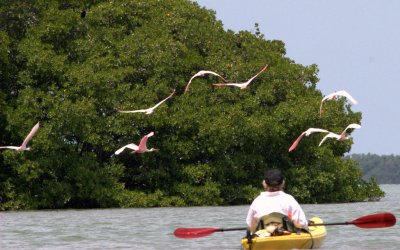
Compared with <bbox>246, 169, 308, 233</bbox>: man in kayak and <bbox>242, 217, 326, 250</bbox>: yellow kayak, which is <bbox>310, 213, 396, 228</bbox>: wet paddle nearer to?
<bbox>242, 217, 326, 250</bbox>: yellow kayak

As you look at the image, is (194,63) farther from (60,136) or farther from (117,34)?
(60,136)

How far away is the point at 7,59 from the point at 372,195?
1814cm

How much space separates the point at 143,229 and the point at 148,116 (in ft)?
50.5

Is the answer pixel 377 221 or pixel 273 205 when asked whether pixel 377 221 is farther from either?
pixel 273 205

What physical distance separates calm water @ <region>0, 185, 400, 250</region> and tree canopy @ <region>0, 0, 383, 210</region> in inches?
108

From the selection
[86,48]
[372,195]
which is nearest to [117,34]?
[86,48]

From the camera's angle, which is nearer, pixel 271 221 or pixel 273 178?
pixel 273 178

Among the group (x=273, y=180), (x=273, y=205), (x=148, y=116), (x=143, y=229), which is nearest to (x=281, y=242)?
(x=273, y=205)

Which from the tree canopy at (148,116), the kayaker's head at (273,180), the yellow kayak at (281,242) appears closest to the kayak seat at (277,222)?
the yellow kayak at (281,242)

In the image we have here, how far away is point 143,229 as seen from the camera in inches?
1241

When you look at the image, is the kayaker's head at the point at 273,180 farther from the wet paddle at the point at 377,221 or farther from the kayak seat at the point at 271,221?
the wet paddle at the point at 377,221

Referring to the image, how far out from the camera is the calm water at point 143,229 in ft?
84.7

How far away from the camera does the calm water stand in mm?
25812

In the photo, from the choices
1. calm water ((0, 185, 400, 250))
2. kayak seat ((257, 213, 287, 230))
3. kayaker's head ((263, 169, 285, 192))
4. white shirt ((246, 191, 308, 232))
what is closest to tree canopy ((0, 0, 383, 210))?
calm water ((0, 185, 400, 250))
